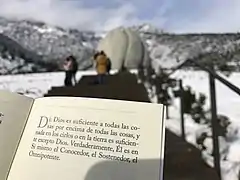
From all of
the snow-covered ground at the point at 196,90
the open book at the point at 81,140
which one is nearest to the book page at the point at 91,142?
the open book at the point at 81,140

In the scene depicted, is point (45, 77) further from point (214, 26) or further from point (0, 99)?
point (0, 99)

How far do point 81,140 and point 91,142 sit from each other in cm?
2

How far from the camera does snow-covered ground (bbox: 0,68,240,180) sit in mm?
1256

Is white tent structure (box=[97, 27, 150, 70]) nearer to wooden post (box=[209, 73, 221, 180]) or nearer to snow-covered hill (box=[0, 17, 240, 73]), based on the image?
snow-covered hill (box=[0, 17, 240, 73])

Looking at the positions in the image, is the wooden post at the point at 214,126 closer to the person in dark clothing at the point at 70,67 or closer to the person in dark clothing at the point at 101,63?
the person in dark clothing at the point at 101,63

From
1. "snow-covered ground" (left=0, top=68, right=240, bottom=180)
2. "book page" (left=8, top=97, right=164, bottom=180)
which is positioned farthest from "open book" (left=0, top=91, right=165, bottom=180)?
"snow-covered ground" (left=0, top=68, right=240, bottom=180)

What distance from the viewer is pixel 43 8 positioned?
139cm

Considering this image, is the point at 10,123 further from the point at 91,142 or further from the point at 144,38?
the point at 144,38

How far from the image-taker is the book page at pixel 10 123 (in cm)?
51

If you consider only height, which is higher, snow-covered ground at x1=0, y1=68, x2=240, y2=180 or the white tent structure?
the white tent structure

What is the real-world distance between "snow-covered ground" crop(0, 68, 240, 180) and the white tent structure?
0.36 ft

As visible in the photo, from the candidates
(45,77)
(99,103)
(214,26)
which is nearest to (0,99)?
(99,103)

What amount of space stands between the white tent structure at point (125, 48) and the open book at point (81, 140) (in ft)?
2.69

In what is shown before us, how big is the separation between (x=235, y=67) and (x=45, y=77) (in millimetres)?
687
